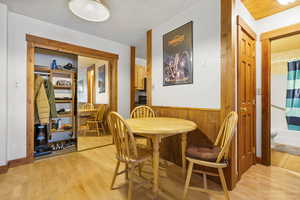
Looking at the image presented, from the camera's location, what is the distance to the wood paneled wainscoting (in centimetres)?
173

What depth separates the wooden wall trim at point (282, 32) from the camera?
75.2 inches

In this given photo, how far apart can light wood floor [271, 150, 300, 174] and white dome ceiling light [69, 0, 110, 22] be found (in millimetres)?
3441

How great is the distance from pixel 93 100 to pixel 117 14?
8.78ft

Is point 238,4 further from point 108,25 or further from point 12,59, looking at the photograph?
point 12,59

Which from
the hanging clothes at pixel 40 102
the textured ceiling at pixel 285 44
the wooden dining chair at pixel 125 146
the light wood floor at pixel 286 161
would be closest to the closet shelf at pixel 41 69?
the hanging clothes at pixel 40 102

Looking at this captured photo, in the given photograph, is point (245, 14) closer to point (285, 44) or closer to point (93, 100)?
point (285, 44)

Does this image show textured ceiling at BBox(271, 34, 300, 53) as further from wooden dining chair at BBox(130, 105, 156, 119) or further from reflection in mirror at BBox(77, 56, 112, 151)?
reflection in mirror at BBox(77, 56, 112, 151)

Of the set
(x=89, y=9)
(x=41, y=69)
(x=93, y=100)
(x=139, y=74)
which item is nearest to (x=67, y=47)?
(x=41, y=69)

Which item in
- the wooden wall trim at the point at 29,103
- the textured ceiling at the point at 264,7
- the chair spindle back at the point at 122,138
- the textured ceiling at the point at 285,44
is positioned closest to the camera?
the chair spindle back at the point at 122,138

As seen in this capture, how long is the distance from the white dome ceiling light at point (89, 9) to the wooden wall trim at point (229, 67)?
1507mm

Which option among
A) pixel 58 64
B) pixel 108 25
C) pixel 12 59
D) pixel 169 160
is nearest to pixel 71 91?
pixel 58 64

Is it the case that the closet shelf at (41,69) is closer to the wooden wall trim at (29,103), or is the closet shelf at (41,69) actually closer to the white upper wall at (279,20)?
the wooden wall trim at (29,103)

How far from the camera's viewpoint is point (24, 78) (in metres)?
Answer: 2.23

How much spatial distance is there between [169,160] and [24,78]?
2.80 metres
